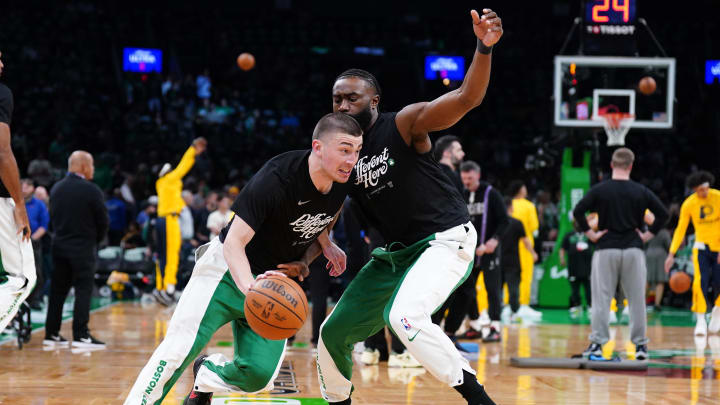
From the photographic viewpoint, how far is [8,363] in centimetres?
792

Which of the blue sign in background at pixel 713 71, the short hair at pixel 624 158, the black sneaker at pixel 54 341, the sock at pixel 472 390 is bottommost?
the black sneaker at pixel 54 341

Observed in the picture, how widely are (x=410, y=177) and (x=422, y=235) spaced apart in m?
0.35

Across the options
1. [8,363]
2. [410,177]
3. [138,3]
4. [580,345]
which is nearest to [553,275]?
[580,345]

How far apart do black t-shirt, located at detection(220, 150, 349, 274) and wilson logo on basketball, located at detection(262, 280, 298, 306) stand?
0.31m

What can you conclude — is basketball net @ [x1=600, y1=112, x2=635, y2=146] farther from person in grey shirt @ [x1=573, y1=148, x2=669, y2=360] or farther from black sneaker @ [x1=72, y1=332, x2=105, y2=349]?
black sneaker @ [x1=72, y1=332, x2=105, y2=349]

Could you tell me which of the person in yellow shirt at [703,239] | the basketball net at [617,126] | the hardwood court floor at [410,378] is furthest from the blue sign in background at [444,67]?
the hardwood court floor at [410,378]

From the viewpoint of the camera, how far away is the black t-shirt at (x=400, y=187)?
16.3ft

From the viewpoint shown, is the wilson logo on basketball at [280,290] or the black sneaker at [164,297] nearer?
the wilson logo on basketball at [280,290]

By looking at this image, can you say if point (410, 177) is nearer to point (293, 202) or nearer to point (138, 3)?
point (293, 202)

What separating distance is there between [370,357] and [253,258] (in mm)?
3716

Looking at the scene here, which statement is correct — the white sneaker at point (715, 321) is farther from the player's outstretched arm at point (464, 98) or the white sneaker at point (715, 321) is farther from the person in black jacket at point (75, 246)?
the player's outstretched arm at point (464, 98)

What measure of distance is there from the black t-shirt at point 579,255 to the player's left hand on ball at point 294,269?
10.1m

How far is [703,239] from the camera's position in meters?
12.0

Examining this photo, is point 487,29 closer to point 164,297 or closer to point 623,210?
point 623,210
